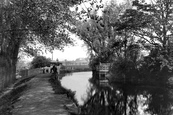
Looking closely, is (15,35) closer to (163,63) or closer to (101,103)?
(101,103)

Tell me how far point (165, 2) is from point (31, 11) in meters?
19.3

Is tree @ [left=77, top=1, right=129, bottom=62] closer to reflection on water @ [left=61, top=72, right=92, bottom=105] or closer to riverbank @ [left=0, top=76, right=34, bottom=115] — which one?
reflection on water @ [left=61, top=72, right=92, bottom=105]

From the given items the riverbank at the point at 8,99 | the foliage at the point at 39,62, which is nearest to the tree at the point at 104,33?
the foliage at the point at 39,62

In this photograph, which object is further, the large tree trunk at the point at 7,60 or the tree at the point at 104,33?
the tree at the point at 104,33

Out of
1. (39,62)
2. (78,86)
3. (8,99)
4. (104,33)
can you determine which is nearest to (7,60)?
(8,99)

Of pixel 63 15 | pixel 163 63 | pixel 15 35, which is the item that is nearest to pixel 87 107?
pixel 63 15

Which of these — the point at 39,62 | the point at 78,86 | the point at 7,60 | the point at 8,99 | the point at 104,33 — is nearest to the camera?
the point at 8,99

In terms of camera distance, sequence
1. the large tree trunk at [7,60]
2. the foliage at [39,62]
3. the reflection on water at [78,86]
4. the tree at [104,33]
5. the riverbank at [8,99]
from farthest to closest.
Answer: the foliage at [39,62]
the tree at [104,33]
the large tree trunk at [7,60]
the reflection on water at [78,86]
the riverbank at [8,99]

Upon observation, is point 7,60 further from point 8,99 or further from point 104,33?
point 104,33

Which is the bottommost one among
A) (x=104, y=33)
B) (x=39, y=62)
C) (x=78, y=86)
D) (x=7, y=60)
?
(x=78, y=86)

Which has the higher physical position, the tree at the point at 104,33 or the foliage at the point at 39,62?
the tree at the point at 104,33

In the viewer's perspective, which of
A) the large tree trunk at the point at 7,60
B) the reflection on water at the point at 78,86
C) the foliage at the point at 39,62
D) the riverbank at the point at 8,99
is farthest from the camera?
the foliage at the point at 39,62

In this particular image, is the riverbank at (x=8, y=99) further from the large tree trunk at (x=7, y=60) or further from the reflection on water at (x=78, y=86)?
the reflection on water at (x=78, y=86)

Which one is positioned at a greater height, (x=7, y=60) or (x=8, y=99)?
(x=7, y=60)
